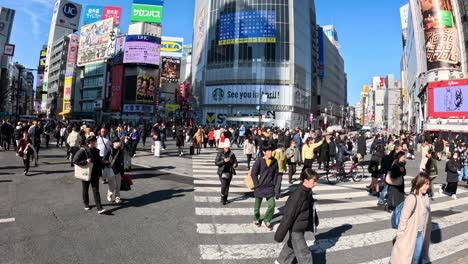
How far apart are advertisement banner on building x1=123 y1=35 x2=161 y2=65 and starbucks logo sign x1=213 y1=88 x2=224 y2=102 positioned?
20349 mm

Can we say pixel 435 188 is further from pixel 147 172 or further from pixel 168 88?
pixel 168 88

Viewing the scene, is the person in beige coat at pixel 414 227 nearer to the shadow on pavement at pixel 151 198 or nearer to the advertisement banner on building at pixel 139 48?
the shadow on pavement at pixel 151 198

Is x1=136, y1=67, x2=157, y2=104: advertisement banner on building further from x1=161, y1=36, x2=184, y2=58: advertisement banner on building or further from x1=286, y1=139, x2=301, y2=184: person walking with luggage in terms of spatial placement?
x1=286, y1=139, x2=301, y2=184: person walking with luggage

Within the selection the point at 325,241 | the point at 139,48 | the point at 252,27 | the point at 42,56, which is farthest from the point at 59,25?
the point at 325,241

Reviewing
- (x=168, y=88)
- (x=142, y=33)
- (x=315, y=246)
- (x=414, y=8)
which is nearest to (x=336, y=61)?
(x=414, y=8)

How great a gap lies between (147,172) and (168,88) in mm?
86911

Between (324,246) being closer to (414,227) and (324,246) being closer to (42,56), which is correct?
(414,227)

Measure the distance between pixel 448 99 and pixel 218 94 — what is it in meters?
40.2

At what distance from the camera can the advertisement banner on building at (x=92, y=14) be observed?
111 meters

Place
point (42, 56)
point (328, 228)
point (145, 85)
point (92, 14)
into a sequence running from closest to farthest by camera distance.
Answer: point (328, 228) → point (145, 85) → point (92, 14) → point (42, 56)

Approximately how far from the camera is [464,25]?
177 ft

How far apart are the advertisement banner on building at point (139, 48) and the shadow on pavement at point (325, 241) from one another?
76.5 metres

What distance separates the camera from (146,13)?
88.0 m

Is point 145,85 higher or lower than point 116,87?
higher
